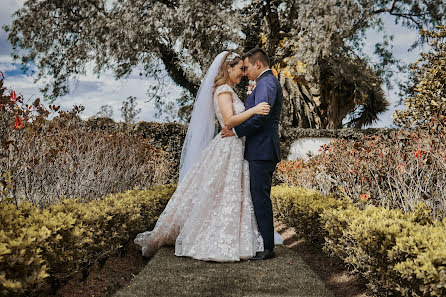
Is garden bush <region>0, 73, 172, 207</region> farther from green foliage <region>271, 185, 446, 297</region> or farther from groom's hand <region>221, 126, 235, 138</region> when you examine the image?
green foliage <region>271, 185, 446, 297</region>

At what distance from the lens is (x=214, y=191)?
4.19m

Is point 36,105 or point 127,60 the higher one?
point 127,60

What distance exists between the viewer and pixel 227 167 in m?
4.24

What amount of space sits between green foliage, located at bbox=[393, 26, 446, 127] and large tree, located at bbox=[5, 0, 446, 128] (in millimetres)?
3225

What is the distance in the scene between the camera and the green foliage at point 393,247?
7.72 feet

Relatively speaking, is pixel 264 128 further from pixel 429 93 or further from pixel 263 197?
pixel 429 93

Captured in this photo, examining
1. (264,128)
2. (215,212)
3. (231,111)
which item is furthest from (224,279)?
(231,111)

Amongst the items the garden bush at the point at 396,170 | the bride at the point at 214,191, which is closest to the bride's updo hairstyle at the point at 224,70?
the bride at the point at 214,191

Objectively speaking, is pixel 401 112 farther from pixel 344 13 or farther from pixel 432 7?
pixel 432 7

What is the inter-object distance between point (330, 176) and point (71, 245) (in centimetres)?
485

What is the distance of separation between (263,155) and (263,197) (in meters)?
0.45

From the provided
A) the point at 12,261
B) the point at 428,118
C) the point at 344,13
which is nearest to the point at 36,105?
the point at 12,261

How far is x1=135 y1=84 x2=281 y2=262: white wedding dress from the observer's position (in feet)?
12.9

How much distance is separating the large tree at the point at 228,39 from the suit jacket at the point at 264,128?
946 centimetres
